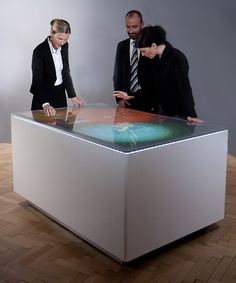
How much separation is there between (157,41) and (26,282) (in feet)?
5.82

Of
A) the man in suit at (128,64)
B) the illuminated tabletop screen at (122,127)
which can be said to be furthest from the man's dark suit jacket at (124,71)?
A: the illuminated tabletop screen at (122,127)

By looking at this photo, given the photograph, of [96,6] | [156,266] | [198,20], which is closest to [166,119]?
[156,266]

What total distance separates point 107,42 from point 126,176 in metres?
3.15

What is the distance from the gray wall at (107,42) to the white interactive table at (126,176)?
6.46ft

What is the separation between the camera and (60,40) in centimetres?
369

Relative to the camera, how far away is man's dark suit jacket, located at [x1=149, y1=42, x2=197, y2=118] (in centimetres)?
303

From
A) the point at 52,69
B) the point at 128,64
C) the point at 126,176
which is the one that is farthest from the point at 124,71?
the point at 126,176

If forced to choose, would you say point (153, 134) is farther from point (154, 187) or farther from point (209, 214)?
point (209, 214)

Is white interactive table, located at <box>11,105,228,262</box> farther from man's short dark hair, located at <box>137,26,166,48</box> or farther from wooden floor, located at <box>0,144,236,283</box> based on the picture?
man's short dark hair, located at <box>137,26,166,48</box>

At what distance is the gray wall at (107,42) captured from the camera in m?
4.63

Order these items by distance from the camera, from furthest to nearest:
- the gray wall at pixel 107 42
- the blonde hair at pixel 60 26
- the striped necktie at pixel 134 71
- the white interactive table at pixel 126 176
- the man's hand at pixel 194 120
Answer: the gray wall at pixel 107 42, the striped necktie at pixel 134 71, the blonde hair at pixel 60 26, the man's hand at pixel 194 120, the white interactive table at pixel 126 176

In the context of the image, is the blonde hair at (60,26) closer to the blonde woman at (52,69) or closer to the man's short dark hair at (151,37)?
the blonde woman at (52,69)

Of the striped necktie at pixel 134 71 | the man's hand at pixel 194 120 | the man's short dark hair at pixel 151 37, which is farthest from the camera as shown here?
the striped necktie at pixel 134 71

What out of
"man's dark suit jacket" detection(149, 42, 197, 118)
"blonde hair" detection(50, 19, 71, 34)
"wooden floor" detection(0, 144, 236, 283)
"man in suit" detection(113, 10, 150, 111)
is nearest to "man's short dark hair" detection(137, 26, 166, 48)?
"man's dark suit jacket" detection(149, 42, 197, 118)
